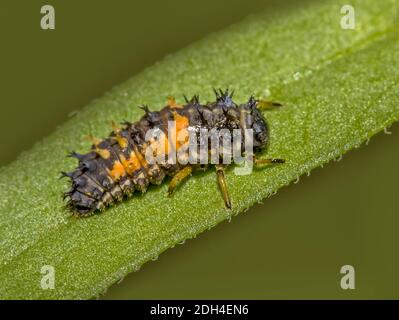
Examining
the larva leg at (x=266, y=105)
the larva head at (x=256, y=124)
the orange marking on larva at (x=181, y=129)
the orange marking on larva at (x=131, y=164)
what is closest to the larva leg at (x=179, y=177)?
the orange marking on larva at (x=181, y=129)

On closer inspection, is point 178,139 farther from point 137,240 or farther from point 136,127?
point 137,240

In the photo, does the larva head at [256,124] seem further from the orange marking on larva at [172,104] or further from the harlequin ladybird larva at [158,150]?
the orange marking on larva at [172,104]

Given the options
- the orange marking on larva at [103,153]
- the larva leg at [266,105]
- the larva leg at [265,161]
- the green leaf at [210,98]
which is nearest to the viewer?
the green leaf at [210,98]

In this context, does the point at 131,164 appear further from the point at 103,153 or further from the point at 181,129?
the point at 181,129

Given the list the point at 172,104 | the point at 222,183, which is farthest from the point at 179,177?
the point at 172,104

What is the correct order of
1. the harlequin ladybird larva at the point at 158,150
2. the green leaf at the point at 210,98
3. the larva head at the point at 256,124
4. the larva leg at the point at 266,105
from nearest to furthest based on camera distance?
1. the green leaf at the point at 210,98
2. the harlequin ladybird larva at the point at 158,150
3. the larva head at the point at 256,124
4. the larva leg at the point at 266,105

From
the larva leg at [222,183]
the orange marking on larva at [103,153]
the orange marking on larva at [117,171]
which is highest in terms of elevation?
Result: the orange marking on larva at [103,153]

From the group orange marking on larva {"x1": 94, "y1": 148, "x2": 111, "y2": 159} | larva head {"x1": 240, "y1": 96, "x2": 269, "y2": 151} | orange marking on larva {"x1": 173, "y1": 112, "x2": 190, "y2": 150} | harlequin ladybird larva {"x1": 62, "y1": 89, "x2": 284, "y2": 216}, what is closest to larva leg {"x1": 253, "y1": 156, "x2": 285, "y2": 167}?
harlequin ladybird larva {"x1": 62, "y1": 89, "x2": 284, "y2": 216}
